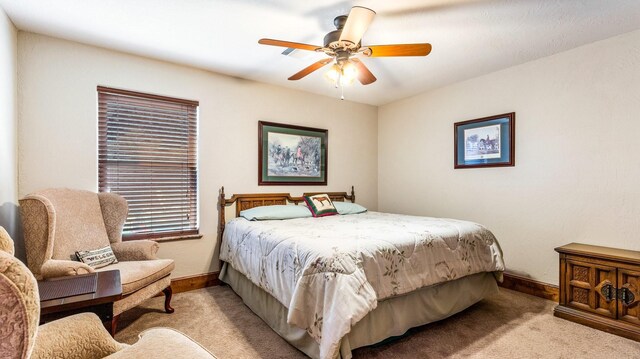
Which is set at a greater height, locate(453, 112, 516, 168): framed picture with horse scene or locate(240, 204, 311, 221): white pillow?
locate(453, 112, 516, 168): framed picture with horse scene

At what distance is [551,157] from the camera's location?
3.00 m

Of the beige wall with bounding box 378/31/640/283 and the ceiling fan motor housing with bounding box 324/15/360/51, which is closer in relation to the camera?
the ceiling fan motor housing with bounding box 324/15/360/51

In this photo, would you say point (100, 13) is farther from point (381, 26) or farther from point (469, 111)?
point (469, 111)

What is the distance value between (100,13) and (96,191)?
5.02ft

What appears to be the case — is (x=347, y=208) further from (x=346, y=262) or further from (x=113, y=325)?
(x=113, y=325)

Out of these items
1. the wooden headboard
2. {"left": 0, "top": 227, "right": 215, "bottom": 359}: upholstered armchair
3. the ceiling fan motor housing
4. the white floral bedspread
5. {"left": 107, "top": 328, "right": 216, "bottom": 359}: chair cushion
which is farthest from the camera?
the wooden headboard

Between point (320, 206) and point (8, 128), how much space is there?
280 cm

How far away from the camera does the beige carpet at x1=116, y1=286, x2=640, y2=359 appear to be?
205cm

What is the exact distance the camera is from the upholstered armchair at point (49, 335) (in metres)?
0.57

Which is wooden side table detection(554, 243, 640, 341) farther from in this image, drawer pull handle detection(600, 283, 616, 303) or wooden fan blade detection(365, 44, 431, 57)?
wooden fan blade detection(365, 44, 431, 57)

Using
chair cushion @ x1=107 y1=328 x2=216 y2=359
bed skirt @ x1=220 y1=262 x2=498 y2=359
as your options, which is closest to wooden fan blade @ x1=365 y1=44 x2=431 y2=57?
bed skirt @ x1=220 y1=262 x2=498 y2=359

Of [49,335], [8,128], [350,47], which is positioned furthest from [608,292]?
[8,128]

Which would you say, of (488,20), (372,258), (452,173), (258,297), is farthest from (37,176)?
(452,173)

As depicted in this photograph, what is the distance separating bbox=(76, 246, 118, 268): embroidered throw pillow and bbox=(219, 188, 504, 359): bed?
1.04 meters
